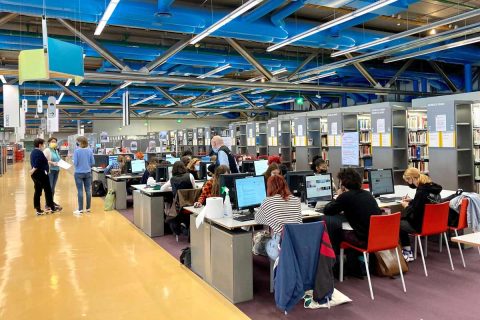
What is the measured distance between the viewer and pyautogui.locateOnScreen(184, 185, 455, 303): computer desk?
385cm

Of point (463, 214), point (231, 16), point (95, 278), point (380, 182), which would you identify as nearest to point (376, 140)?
point (380, 182)

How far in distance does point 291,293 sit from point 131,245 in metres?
3.43

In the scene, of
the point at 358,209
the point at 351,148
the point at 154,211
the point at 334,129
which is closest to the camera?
the point at 358,209

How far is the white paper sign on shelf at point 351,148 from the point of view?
29.2 ft

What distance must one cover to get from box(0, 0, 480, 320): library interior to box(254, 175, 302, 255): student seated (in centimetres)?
1

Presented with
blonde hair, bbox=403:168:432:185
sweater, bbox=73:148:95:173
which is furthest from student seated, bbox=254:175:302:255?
sweater, bbox=73:148:95:173

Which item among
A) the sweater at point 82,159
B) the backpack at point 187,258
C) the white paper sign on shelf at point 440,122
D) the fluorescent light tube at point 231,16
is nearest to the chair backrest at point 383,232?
the backpack at point 187,258

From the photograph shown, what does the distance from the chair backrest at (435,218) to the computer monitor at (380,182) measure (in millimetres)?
1095

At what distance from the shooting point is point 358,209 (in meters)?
4.09

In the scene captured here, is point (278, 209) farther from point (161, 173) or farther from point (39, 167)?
point (39, 167)

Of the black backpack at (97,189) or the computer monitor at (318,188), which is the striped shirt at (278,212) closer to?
the computer monitor at (318,188)

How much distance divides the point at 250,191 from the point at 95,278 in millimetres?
2087

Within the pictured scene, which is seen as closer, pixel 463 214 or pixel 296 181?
pixel 463 214

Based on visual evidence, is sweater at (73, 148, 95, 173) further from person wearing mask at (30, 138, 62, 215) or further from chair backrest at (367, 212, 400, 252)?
chair backrest at (367, 212, 400, 252)
